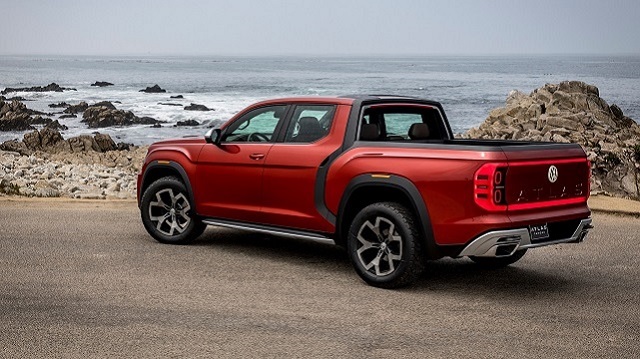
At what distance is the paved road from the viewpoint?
6758 millimetres

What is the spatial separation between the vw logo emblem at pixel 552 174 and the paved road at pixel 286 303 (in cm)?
101

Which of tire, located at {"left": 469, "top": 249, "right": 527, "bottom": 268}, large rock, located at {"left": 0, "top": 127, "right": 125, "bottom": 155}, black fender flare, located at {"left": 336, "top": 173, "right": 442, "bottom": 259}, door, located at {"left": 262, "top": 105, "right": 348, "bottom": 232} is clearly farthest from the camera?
large rock, located at {"left": 0, "top": 127, "right": 125, "bottom": 155}

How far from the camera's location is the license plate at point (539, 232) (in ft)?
27.1

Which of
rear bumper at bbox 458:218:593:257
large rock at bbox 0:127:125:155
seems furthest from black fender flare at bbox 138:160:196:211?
large rock at bbox 0:127:125:155

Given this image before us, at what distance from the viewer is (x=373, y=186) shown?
8805 millimetres

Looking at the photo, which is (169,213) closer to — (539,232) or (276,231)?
(276,231)

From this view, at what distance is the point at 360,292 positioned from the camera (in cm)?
862

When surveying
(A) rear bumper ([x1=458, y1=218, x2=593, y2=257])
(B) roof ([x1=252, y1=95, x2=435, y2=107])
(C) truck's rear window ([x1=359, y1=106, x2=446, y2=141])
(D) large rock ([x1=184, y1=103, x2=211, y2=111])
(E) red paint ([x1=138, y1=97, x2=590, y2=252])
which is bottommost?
(D) large rock ([x1=184, y1=103, x2=211, y2=111])

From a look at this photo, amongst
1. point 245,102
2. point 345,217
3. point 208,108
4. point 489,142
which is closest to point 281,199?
point 345,217

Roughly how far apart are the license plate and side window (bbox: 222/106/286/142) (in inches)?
114

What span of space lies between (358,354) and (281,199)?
3.31m

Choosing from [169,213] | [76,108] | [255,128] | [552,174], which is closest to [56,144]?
[76,108]

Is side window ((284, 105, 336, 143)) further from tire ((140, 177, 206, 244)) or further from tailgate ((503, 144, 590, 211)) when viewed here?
tailgate ((503, 144, 590, 211))

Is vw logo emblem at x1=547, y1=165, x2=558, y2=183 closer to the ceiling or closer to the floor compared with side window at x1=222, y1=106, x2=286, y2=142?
closer to the floor
